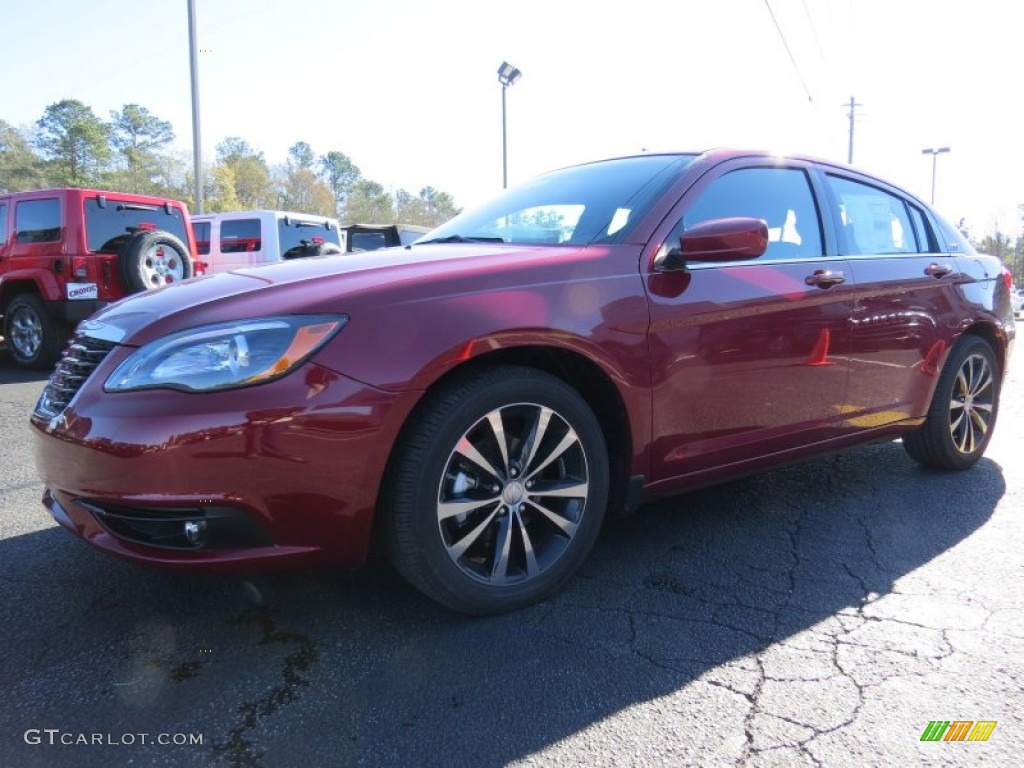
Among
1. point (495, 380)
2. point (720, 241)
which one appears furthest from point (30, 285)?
point (720, 241)

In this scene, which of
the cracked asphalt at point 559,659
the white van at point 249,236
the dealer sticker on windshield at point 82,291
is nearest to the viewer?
the cracked asphalt at point 559,659

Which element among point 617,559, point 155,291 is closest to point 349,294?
point 155,291

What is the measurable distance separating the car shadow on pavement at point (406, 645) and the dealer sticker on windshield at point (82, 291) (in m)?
5.66

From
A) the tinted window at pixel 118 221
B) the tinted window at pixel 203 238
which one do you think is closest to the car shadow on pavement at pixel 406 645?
the tinted window at pixel 118 221

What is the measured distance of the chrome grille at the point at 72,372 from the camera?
7.21 ft

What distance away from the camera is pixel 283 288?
219 cm

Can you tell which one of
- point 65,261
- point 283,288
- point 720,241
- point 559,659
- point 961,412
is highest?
point 65,261

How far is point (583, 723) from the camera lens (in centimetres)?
185

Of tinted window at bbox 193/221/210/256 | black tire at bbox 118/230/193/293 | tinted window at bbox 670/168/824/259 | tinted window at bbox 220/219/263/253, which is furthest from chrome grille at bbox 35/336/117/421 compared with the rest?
tinted window at bbox 193/221/210/256

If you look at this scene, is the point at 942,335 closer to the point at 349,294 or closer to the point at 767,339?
the point at 767,339

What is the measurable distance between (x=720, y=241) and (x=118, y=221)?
7721mm

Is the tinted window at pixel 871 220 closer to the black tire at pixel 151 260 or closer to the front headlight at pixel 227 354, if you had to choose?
the front headlight at pixel 227 354

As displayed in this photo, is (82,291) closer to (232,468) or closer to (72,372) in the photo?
(72,372)

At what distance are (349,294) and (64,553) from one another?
5.62 ft
